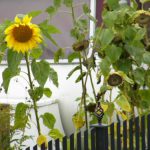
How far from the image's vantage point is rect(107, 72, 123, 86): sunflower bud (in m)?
2.28

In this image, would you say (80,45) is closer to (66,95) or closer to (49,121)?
(49,121)

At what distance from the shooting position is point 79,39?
267cm

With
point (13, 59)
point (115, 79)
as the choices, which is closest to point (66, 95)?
point (115, 79)

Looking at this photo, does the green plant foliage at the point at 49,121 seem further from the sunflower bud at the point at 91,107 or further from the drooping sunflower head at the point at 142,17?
the drooping sunflower head at the point at 142,17

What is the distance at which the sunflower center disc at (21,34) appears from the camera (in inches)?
82.4

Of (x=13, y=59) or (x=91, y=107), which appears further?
(x=91, y=107)

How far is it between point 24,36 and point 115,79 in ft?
1.66

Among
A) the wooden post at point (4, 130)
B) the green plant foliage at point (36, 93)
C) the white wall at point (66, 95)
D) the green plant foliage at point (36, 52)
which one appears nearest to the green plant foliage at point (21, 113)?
the green plant foliage at point (36, 93)

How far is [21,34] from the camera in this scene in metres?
2.12

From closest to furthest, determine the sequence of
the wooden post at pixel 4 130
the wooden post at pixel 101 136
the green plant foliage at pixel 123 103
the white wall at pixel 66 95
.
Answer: the green plant foliage at pixel 123 103 < the wooden post at pixel 101 136 < the wooden post at pixel 4 130 < the white wall at pixel 66 95

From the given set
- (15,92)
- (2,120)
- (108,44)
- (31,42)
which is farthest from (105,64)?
(15,92)

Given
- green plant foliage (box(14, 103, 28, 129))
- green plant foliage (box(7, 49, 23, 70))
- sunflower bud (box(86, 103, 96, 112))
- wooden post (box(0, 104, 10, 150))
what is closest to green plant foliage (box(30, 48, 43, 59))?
green plant foliage (box(7, 49, 23, 70))

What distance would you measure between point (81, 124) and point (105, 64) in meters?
0.37

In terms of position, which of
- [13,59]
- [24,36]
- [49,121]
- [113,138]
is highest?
[24,36]
